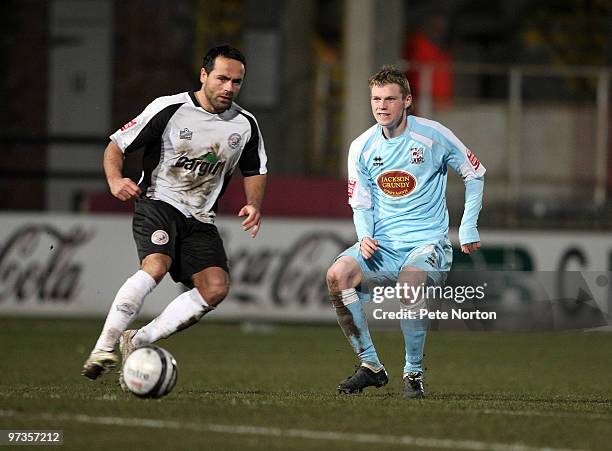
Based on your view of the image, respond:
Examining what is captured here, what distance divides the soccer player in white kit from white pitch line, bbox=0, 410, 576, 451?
1.39m

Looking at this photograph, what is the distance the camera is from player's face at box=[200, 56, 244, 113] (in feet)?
26.3

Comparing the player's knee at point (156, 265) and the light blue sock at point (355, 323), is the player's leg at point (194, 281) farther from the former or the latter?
the light blue sock at point (355, 323)

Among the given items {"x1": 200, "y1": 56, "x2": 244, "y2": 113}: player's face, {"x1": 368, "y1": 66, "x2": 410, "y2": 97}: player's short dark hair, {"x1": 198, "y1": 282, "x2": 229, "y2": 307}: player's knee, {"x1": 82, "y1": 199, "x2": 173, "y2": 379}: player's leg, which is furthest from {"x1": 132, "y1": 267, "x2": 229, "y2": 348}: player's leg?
{"x1": 368, "y1": 66, "x2": 410, "y2": 97}: player's short dark hair

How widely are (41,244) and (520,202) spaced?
5846 mm

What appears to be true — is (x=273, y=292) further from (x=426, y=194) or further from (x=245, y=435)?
(x=245, y=435)

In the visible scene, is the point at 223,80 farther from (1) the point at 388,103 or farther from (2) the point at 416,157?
(2) the point at 416,157

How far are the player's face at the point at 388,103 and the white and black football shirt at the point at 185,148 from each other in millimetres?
820

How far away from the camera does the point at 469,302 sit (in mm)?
8281

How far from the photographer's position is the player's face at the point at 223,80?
801 centimetres

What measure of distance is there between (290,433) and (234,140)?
2472 mm

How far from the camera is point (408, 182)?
8297 millimetres

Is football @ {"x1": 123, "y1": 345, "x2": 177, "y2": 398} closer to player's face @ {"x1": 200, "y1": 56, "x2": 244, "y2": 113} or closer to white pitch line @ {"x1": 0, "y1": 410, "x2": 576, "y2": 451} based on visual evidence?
white pitch line @ {"x1": 0, "y1": 410, "x2": 576, "y2": 451}

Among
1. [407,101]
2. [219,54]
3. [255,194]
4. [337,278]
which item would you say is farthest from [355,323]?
[219,54]

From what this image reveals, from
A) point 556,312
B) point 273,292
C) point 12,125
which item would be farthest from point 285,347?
point 12,125
